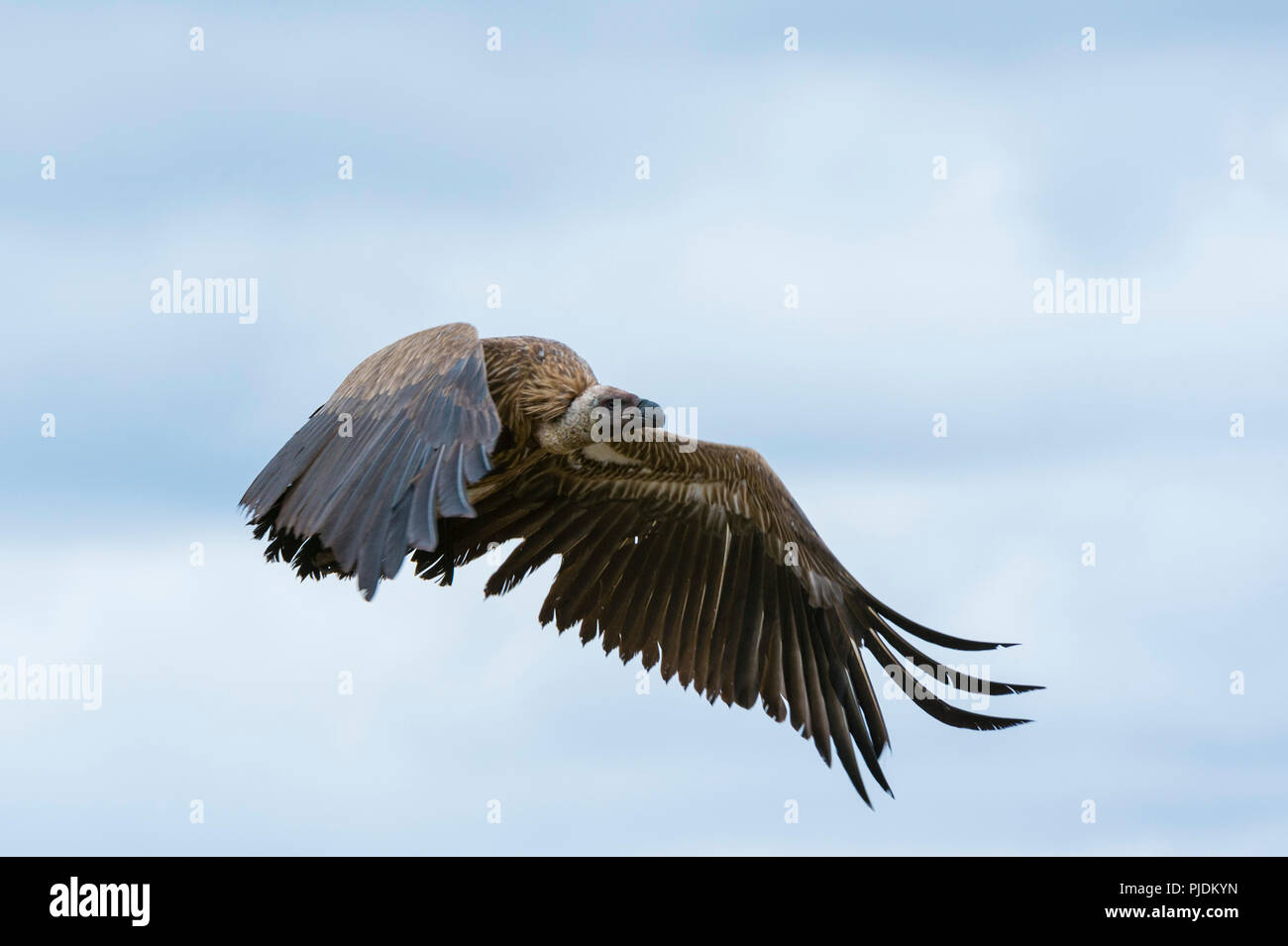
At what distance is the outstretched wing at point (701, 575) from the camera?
41.1ft

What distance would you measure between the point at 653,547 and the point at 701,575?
0.40 metres

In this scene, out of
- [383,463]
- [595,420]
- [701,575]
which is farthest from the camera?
[701,575]

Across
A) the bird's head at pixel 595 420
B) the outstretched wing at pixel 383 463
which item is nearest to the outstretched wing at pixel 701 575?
the bird's head at pixel 595 420

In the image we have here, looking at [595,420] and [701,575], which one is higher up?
[595,420]

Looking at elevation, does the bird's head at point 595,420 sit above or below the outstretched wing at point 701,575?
above

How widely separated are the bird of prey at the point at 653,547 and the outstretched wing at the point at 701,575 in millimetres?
10

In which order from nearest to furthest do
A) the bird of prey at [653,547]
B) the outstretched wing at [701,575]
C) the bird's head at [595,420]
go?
the bird of prey at [653,547] → the bird's head at [595,420] → the outstretched wing at [701,575]

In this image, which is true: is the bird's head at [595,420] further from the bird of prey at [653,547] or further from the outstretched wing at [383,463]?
the outstretched wing at [383,463]

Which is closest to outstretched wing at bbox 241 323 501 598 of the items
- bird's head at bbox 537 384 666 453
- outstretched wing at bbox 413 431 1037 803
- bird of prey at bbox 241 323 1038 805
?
bird of prey at bbox 241 323 1038 805

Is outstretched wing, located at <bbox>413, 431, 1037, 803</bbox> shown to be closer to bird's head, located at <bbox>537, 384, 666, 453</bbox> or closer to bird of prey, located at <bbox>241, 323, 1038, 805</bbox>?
bird of prey, located at <bbox>241, 323, 1038, 805</bbox>

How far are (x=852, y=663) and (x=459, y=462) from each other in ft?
13.4

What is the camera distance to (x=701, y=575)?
13.2 metres

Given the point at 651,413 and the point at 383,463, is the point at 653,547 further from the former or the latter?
the point at 383,463

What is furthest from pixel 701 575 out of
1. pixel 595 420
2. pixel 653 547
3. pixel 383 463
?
pixel 383 463
